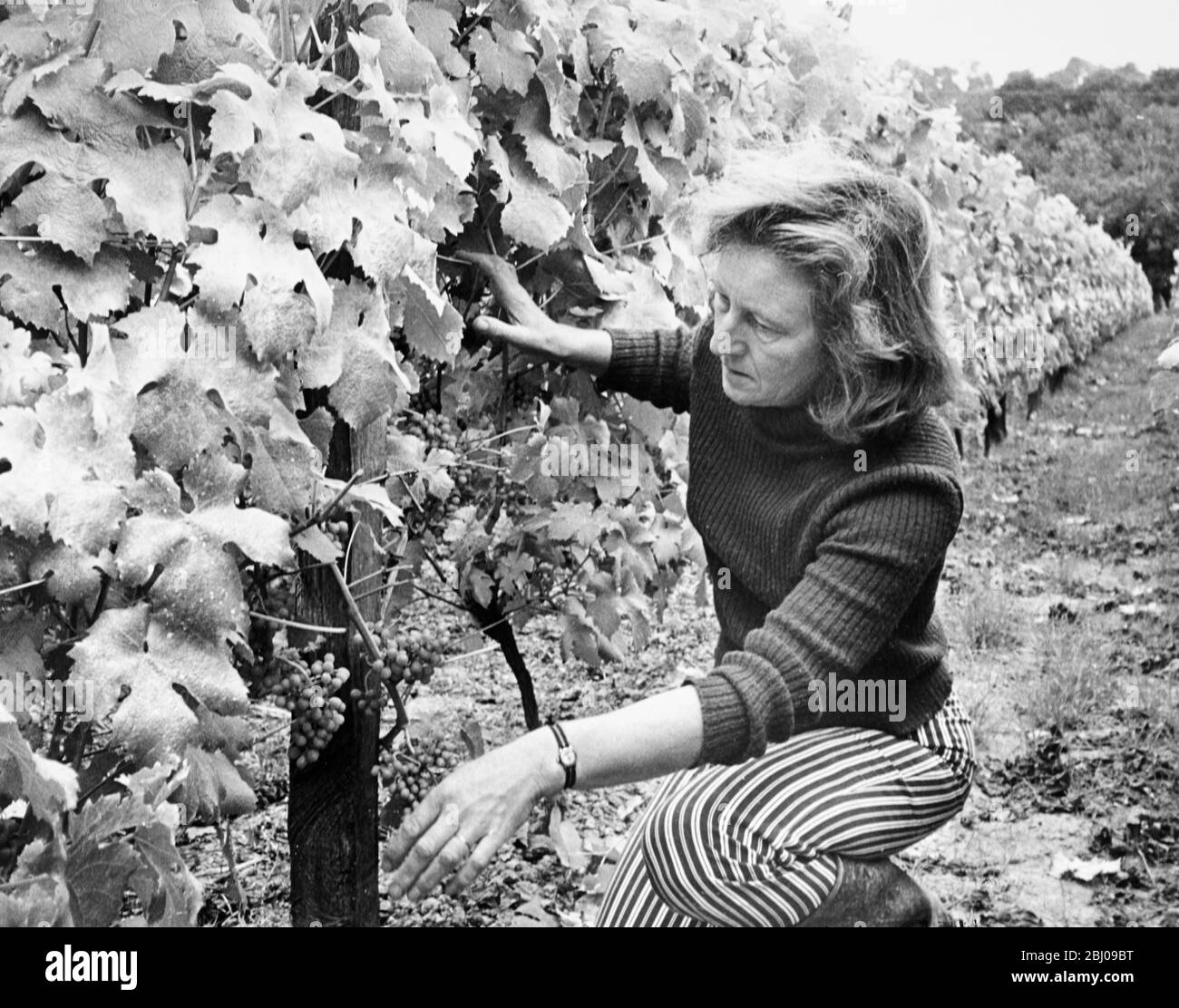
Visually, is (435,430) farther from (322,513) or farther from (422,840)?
(422,840)

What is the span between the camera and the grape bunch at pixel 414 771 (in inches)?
78.5

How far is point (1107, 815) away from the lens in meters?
3.33

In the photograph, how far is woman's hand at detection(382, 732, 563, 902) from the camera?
4.78 feet

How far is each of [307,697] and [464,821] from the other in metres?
0.49

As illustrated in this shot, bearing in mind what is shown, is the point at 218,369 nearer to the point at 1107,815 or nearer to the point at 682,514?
the point at 682,514

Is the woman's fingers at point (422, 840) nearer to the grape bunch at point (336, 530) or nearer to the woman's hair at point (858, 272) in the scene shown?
the grape bunch at point (336, 530)

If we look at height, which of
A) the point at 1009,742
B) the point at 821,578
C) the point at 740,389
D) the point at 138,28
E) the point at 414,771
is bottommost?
the point at 1009,742

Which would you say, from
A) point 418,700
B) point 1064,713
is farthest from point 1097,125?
point 418,700

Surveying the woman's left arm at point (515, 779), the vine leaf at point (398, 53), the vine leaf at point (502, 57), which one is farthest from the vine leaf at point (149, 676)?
the vine leaf at point (502, 57)

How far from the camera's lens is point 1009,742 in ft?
12.7

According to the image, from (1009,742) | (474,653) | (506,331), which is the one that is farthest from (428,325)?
(1009,742)

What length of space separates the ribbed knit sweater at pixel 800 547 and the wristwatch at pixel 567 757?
21 centimetres

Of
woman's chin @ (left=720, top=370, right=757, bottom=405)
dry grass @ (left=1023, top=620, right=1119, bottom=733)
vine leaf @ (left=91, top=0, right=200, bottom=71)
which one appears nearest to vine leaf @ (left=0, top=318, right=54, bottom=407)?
vine leaf @ (left=91, top=0, right=200, bottom=71)

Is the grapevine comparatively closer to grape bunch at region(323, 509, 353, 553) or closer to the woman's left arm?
grape bunch at region(323, 509, 353, 553)
